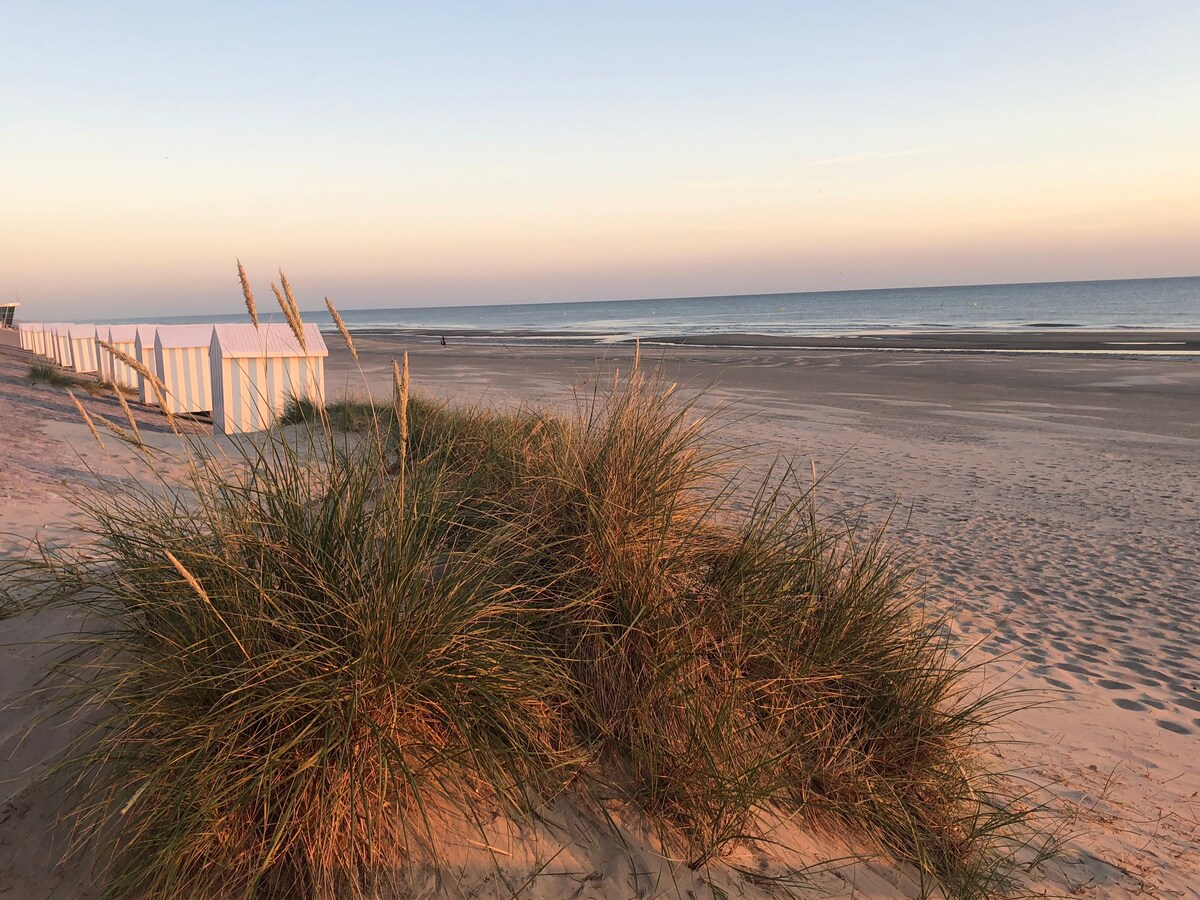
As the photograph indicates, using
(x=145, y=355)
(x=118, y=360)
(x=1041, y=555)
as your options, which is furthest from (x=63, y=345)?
(x=1041, y=555)

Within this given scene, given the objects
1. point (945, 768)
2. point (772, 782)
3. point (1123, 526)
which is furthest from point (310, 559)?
point (1123, 526)

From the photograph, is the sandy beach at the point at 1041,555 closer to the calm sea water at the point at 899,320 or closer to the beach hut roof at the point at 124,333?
the beach hut roof at the point at 124,333

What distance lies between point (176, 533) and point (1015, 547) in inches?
261

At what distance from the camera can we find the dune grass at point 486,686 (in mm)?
2305

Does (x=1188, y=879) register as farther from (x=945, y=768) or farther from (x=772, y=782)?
(x=772, y=782)

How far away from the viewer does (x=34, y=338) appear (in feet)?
95.3

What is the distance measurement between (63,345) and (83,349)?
9.53ft

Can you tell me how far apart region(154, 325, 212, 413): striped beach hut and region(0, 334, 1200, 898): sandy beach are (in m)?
1.51

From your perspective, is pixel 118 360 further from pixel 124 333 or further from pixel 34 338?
pixel 34 338

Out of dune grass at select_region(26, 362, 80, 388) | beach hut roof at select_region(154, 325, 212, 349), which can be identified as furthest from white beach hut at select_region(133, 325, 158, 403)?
dune grass at select_region(26, 362, 80, 388)

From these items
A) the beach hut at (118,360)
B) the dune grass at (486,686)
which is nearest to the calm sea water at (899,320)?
the beach hut at (118,360)

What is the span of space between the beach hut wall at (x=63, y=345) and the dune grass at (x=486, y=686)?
2243 cm

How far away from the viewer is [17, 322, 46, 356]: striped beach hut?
1080 inches

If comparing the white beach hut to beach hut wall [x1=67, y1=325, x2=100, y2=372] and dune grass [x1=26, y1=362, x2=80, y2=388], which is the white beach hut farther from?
beach hut wall [x1=67, y1=325, x2=100, y2=372]
